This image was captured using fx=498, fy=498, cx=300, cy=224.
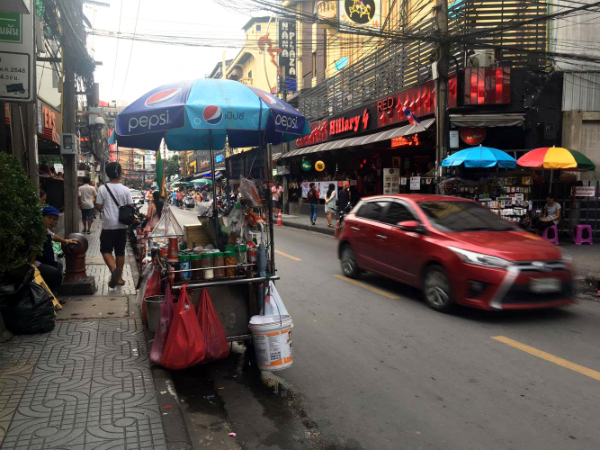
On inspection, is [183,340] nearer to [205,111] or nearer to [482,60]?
[205,111]

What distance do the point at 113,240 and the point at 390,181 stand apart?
1285 cm

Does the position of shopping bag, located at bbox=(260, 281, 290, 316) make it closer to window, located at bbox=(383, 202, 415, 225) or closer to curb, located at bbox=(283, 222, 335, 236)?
window, located at bbox=(383, 202, 415, 225)

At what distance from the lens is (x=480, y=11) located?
14516mm

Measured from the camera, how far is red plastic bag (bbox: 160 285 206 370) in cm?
433

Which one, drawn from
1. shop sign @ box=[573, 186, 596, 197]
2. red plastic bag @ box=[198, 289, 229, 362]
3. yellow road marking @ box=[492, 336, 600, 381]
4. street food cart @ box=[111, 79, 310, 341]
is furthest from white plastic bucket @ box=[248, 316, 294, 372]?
shop sign @ box=[573, 186, 596, 197]

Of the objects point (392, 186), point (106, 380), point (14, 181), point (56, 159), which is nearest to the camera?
point (106, 380)

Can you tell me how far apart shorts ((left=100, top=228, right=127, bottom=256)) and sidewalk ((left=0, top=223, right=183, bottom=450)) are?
1.59 m

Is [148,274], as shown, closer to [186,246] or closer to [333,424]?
[186,246]

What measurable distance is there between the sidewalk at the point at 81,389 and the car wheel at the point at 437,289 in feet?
12.8

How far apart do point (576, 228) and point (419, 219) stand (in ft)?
28.2

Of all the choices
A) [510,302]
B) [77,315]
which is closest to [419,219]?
[510,302]

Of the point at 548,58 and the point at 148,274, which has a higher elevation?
the point at 548,58

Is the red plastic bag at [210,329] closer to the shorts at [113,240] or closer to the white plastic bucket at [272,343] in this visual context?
the white plastic bucket at [272,343]

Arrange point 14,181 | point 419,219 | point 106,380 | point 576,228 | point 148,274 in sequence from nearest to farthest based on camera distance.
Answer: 1. point 106,380
2. point 14,181
3. point 148,274
4. point 419,219
5. point 576,228
